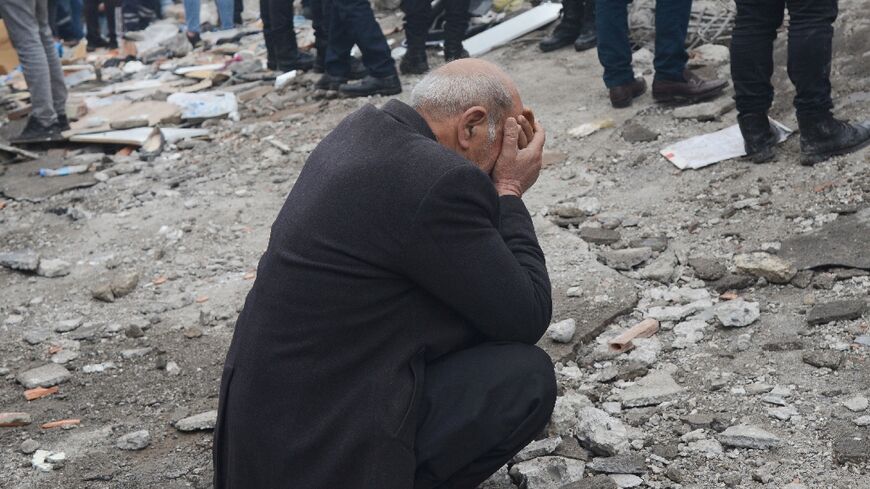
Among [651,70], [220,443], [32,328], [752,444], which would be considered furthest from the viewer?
[651,70]

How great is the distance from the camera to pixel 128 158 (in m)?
7.60

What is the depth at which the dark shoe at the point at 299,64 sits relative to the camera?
9.46 m

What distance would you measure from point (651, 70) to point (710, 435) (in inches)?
178

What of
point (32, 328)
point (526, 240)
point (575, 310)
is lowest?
point (32, 328)

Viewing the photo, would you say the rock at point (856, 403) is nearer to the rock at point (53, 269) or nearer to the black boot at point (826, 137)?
the black boot at point (826, 137)

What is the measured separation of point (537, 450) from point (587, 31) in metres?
5.56

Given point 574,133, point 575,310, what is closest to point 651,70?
point 574,133

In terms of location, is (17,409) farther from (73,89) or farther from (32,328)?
(73,89)

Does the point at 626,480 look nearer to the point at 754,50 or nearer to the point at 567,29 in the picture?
the point at 754,50

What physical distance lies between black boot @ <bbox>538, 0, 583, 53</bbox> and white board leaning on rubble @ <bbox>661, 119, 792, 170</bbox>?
9.04ft

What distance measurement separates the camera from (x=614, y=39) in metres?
6.52

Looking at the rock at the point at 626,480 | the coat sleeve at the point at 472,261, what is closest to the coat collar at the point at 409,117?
the coat sleeve at the point at 472,261

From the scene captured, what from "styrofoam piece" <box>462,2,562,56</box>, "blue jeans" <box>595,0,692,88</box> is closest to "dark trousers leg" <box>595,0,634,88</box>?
"blue jeans" <box>595,0,692,88</box>

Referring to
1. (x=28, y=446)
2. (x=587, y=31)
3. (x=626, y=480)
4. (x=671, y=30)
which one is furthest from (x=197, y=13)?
(x=626, y=480)
